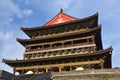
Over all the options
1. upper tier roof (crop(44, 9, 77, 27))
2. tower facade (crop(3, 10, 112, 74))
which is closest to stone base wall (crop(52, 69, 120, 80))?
tower facade (crop(3, 10, 112, 74))

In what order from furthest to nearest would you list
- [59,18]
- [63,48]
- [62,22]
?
[59,18]
[62,22]
[63,48]

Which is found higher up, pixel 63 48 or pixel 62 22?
pixel 62 22

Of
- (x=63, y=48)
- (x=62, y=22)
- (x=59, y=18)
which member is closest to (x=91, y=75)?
(x=63, y=48)

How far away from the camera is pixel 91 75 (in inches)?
583

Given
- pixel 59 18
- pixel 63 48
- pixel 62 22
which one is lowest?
pixel 63 48

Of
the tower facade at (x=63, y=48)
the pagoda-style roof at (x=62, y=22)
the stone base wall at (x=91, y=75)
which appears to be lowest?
the stone base wall at (x=91, y=75)

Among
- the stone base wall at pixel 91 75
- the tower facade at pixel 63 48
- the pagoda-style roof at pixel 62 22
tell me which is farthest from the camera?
the pagoda-style roof at pixel 62 22

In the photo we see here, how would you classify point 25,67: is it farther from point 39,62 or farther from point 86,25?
point 86,25

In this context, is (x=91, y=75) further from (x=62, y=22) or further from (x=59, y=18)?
(x=59, y=18)

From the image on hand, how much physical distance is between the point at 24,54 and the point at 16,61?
9.23ft

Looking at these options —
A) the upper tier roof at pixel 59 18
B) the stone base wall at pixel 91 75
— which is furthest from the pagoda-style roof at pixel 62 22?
the stone base wall at pixel 91 75

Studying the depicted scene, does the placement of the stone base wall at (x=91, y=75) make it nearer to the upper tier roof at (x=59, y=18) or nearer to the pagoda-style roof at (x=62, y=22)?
the pagoda-style roof at (x=62, y=22)

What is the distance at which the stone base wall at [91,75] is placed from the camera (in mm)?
14492

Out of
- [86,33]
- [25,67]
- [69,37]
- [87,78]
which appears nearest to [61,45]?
[69,37]
